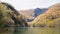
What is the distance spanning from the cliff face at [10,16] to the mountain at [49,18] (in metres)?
0.74

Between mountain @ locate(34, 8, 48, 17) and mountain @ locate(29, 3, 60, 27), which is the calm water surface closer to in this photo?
mountain @ locate(29, 3, 60, 27)

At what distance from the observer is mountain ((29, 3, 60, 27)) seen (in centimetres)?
913

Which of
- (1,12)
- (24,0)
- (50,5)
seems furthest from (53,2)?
(1,12)

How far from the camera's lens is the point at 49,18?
9719 mm

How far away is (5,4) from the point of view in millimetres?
9422

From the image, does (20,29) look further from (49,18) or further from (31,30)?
(49,18)

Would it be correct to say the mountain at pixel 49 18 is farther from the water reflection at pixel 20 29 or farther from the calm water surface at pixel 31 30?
the water reflection at pixel 20 29

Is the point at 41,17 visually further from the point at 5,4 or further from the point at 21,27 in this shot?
the point at 5,4

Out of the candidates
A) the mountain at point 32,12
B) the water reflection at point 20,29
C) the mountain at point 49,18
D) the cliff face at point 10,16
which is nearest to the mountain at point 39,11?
the mountain at point 32,12

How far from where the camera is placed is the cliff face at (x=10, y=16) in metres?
8.87

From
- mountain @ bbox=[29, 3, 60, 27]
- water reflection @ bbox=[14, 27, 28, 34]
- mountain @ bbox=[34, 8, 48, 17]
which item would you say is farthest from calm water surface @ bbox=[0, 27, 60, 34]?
mountain @ bbox=[34, 8, 48, 17]

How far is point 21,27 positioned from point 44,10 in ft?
6.57

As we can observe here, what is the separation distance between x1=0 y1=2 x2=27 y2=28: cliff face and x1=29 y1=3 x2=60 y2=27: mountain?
2.41 feet

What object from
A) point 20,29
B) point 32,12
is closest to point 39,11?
point 32,12
